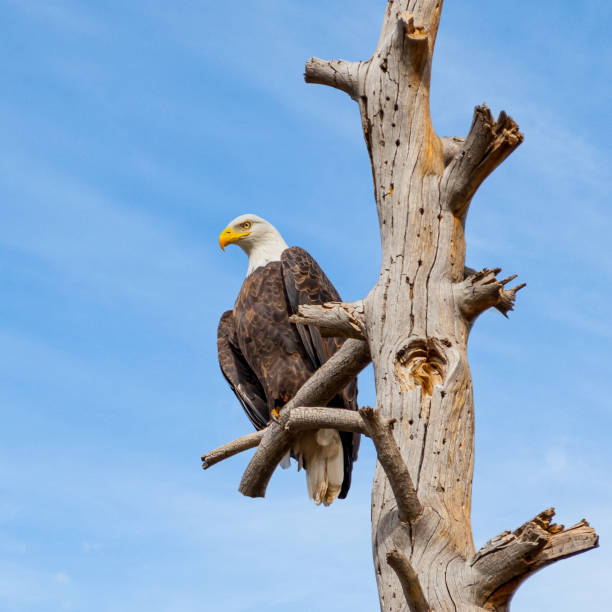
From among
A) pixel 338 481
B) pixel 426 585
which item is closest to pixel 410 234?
pixel 426 585

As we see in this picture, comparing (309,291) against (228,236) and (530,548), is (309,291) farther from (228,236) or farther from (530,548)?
(530,548)

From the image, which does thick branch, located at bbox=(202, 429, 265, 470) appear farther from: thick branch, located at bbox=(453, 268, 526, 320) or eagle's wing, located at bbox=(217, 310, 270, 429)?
thick branch, located at bbox=(453, 268, 526, 320)

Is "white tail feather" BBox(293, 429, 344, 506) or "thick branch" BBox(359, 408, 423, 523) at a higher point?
"white tail feather" BBox(293, 429, 344, 506)

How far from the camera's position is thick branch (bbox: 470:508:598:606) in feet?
9.64

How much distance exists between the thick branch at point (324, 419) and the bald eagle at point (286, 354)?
94.4 inches

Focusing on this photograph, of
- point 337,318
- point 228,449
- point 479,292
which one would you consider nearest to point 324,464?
point 228,449

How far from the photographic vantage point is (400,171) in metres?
4.25

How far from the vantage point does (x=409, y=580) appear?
287cm

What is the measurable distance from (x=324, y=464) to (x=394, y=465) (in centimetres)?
356

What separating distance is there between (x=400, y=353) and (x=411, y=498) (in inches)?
29.3

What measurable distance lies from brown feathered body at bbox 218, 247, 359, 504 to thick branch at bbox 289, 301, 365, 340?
2.25 metres

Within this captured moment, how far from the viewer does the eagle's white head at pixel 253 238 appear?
289 inches

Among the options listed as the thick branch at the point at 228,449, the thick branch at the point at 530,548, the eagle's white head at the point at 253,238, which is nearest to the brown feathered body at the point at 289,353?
the eagle's white head at the point at 253,238

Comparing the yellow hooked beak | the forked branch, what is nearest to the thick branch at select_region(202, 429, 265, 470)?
the forked branch
